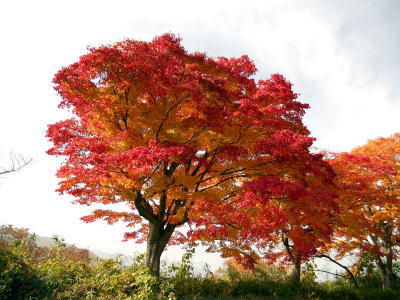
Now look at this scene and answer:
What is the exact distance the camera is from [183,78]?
8914mm

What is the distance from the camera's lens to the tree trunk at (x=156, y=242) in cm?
1147

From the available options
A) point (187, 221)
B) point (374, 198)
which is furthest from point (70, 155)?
point (374, 198)

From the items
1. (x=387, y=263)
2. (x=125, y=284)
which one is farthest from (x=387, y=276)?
(x=125, y=284)

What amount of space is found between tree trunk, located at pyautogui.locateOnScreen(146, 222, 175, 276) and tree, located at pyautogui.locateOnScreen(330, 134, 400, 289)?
8537 mm

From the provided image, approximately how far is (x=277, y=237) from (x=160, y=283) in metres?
8.66

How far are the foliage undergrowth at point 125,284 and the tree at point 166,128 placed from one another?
1534mm

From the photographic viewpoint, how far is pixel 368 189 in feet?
47.3

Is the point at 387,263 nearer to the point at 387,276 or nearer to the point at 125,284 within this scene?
the point at 387,276

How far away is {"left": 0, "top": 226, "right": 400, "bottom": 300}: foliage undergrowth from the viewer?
27.3ft

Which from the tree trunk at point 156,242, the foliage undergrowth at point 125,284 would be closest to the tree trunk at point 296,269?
the foliage undergrowth at point 125,284

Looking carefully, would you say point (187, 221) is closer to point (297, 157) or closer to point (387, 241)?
point (297, 157)

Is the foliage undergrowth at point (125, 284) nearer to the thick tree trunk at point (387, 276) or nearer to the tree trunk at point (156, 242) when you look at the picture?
the tree trunk at point (156, 242)

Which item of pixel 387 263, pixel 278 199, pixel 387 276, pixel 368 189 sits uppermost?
pixel 368 189

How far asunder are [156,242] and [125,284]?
2407mm
